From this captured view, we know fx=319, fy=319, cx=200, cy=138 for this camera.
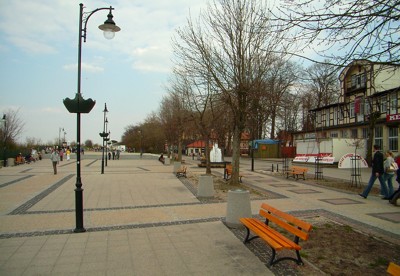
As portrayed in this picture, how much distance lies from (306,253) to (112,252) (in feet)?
11.4

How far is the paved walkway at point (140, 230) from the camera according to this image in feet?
16.8

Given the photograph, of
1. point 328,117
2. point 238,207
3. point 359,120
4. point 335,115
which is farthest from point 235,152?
point 328,117

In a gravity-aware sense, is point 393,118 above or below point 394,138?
above

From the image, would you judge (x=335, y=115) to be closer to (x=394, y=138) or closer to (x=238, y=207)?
(x=394, y=138)

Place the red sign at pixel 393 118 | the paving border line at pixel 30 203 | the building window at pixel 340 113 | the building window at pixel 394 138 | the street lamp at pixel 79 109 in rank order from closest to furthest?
the street lamp at pixel 79 109, the paving border line at pixel 30 203, the red sign at pixel 393 118, the building window at pixel 394 138, the building window at pixel 340 113

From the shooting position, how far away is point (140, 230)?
7.33 m

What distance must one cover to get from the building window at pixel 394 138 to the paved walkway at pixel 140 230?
21.8 meters

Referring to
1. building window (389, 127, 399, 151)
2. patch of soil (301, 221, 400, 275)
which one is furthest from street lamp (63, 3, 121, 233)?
building window (389, 127, 399, 151)

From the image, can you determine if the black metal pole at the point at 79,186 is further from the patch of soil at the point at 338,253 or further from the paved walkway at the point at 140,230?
the patch of soil at the point at 338,253

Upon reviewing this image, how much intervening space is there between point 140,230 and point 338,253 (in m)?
4.17

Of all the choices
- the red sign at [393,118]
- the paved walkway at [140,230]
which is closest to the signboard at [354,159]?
the paved walkway at [140,230]

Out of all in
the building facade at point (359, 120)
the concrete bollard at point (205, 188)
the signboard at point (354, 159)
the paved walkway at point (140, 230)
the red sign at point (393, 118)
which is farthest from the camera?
the building facade at point (359, 120)

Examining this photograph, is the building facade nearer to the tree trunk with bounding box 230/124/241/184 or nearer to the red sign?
the red sign

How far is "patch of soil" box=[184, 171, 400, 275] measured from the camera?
4.95 metres
